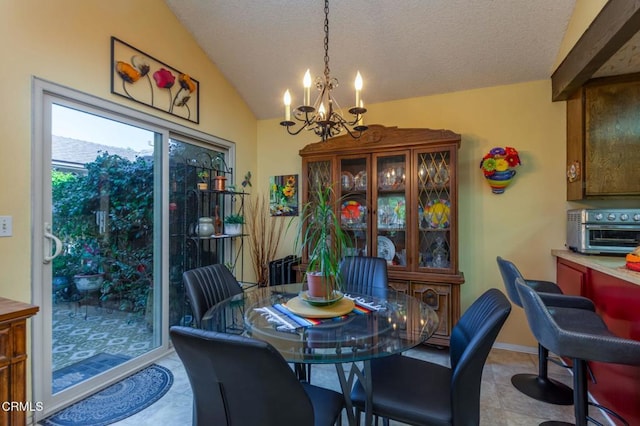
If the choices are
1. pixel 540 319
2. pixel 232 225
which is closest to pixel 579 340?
pixel 540 319

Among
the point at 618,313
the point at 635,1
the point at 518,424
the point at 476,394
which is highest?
the point at 635,1

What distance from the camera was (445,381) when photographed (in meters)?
1.47

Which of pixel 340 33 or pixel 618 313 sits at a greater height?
pixel 340 33

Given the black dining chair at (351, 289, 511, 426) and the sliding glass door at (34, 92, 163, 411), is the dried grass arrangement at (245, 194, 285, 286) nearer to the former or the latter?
the sliding glass door at (34, 92, 163, 411)

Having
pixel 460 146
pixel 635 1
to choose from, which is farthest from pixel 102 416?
pixel 635 1

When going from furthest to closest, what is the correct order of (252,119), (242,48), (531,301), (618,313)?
(252,119) → (242,48) → (618,313) → (531,301)

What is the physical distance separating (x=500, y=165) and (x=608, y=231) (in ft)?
2.94

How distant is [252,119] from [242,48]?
0.97 meters

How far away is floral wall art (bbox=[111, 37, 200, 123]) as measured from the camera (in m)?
2.24

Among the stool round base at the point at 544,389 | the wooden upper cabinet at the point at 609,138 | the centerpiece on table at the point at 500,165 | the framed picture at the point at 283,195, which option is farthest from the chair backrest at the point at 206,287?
the wooden upper cabinet at the point at 609,138

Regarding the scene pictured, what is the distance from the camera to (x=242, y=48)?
292 centimetres

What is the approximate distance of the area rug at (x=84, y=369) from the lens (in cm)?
203

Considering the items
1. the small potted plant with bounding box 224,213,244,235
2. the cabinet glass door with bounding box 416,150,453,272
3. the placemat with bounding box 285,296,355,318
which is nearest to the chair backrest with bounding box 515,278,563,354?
the placemat with bounding box 285,296,355,318

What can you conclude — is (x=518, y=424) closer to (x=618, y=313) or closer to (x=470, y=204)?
(x=618, y=313)
